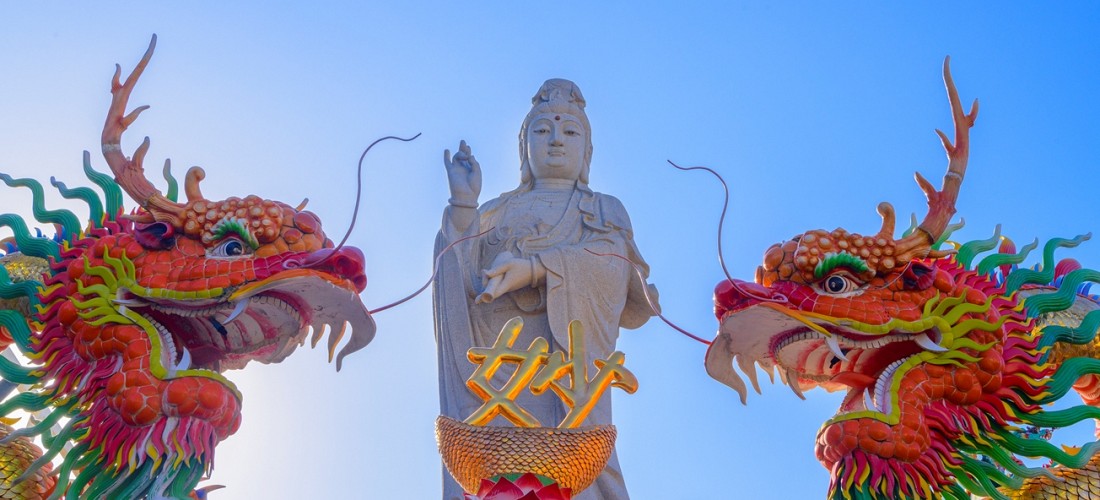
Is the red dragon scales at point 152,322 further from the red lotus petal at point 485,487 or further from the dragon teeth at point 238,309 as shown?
the red lotus petal at point 485,487

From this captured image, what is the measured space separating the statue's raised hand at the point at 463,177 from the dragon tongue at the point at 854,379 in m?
2.43

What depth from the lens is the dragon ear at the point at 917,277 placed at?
10.5 m

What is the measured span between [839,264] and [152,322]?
398 cm

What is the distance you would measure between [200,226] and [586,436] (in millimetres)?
3269

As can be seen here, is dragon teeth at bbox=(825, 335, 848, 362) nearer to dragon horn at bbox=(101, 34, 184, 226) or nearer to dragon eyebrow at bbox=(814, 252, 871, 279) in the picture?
dragon eyebrow at bbox=(814, 252, 871, 279)

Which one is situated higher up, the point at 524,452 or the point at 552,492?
the point at 524,452

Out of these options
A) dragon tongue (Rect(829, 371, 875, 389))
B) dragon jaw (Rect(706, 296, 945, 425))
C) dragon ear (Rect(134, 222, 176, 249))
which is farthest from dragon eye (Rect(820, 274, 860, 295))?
dragon ear (Rect(134, 222, 176, 249))

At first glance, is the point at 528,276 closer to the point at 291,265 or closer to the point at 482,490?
the point at 291,265

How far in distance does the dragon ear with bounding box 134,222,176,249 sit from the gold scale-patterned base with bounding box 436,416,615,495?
2.83 m

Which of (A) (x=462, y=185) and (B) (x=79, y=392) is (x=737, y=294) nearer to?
(A) (x=462, y=185)

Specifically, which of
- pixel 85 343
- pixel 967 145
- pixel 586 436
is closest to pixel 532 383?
pixel 586 436

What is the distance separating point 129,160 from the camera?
36.0 feet

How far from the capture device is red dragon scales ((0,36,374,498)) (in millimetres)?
10047

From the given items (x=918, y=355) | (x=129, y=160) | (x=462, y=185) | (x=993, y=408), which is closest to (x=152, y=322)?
(x=129, y=160)
